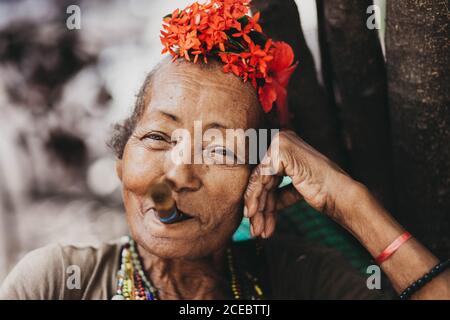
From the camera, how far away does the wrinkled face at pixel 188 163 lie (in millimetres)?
2631

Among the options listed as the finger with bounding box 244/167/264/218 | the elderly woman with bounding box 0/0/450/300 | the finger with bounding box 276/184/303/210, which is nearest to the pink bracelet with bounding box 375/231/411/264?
the elderly woman with bounding box 0/0/450/300

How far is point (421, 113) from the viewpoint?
2.91m

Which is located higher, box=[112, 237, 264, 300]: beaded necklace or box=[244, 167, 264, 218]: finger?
box=[244, 167, 264, 218]: finger

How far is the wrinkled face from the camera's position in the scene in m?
2.63

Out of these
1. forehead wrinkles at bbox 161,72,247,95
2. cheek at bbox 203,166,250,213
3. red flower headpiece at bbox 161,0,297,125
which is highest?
red flower headpiece at bbox 161,0,297,125

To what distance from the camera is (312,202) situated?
2740mm

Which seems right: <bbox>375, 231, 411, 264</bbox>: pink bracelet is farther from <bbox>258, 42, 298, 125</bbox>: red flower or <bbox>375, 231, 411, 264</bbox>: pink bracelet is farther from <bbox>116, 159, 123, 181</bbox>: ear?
<bbox>116, 159, 123, 181</bbox>: ear

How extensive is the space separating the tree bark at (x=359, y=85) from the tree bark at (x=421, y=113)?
0.13 meters

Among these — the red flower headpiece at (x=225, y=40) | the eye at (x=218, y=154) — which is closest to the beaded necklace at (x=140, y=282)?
the eye at (x=218, y=154)

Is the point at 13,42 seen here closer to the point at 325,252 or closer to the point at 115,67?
the point at 115,67

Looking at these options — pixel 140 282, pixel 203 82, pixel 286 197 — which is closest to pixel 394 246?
pixel 286 197

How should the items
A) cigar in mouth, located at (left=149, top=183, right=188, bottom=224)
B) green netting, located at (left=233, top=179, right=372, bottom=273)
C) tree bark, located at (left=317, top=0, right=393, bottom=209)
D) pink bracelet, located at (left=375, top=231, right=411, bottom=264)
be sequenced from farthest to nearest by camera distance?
1. green netting, located at (left=233, top=179, right=372, bottom=273)
2. tree bark, located at (left=317, top=0, right=393, bottom=209)
3. pink bracelet, located at (left=375, top=231, right=411, bottom=264)
4. cigar in mouth, located at (left=149, top=183, right=188, bottom=224)

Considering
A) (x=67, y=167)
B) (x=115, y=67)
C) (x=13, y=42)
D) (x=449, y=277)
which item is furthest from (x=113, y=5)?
(x=449, y=277)

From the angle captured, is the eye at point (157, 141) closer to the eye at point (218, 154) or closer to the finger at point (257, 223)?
the eye at point (218, 154)
